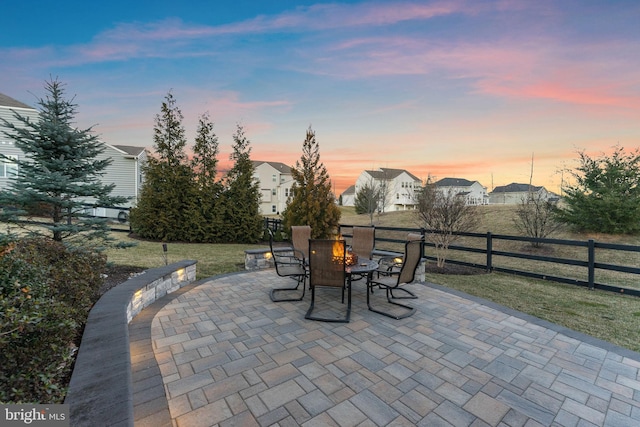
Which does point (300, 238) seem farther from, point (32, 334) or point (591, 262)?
point (591, 262)

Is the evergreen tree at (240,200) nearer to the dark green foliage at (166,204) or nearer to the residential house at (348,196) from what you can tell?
the dark green foliage at (166,204)

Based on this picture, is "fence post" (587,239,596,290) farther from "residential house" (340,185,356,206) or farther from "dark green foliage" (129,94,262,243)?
"residential house" (340,185,356,206)

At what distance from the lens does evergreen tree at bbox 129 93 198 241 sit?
1123 centimetres

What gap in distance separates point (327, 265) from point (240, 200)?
9837 mm

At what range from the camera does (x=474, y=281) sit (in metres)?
6.25

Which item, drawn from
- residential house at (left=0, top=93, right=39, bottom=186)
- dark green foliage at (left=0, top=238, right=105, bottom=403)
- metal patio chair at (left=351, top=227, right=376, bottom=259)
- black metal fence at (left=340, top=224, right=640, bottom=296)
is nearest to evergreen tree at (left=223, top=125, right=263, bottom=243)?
black metal fence at (left=340, top=224, right=640, bottom=296)

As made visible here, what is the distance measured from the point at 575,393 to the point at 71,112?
8.46m

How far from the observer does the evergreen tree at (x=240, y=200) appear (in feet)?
40.7

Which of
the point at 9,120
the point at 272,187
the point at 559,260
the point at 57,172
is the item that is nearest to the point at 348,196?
the point at 272,187

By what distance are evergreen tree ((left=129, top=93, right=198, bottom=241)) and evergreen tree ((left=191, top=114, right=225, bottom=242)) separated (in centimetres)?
30

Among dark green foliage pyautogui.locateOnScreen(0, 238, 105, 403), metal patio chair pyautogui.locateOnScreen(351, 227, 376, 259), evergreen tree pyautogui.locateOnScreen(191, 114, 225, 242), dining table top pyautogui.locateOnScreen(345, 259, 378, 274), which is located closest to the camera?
dark green foliage pyautogui.locateOnScreen(0, 238, 105, 403)

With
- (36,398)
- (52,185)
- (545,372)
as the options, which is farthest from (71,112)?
(545,372)

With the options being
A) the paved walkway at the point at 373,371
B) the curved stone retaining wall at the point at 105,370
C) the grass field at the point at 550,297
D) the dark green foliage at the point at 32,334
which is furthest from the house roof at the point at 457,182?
the dark green foliage at the point at 32,334

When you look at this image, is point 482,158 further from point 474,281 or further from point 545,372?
point 545,372
